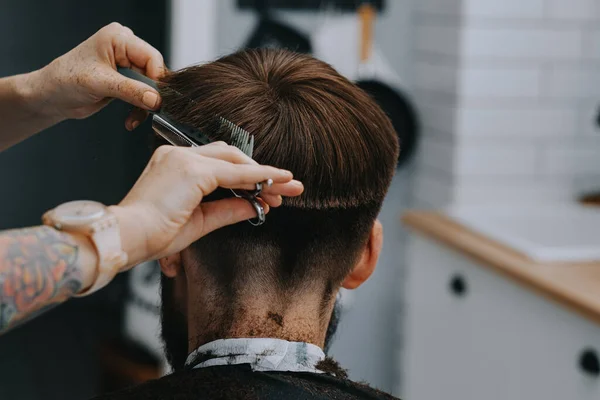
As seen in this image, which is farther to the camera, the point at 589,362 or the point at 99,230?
the point at 589,362

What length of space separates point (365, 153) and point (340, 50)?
6.02 ft

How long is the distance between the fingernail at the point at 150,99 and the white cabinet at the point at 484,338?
113 cm

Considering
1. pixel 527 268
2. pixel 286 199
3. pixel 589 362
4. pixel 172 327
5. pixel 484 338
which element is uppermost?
pixel 286 199

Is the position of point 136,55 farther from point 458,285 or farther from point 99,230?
point 458,285

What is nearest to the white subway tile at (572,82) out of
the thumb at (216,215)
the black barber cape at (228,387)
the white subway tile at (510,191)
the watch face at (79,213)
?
the white subway tile at (510,191)

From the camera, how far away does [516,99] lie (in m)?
2.86

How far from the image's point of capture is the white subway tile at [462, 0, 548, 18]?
109 inches

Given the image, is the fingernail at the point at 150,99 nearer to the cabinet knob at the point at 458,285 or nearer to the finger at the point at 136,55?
the finger at the point at 136,55

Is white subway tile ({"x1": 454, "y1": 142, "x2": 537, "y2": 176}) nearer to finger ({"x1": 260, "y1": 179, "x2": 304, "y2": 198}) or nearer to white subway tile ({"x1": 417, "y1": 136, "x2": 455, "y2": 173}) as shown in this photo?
white subway tile ({"x1": 417, "y1": 136, "x2": 455, "y2": 173})

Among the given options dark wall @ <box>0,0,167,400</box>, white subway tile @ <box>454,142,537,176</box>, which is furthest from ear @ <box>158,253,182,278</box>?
dark wall @ <box>0,0,167,400</box>

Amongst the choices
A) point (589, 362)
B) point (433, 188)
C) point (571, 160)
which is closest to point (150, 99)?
point (589, 362)

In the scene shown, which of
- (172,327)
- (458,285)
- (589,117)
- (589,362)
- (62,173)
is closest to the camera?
(172,327)

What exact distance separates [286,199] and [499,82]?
1784mm

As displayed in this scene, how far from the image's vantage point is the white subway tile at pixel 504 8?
277 cm
